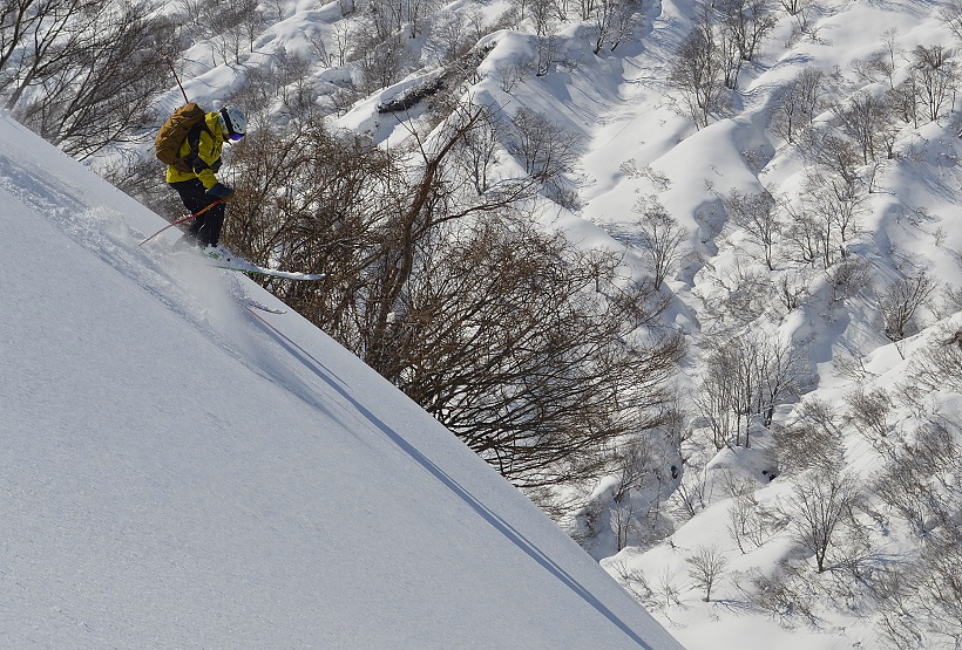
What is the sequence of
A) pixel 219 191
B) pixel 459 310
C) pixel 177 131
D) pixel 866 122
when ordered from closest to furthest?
pixel 177 131, pixel 219 191, pixel 459 310, pixel 866 122

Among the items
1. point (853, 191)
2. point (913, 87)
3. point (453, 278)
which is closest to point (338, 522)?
point (453, 278)

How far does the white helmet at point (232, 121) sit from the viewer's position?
234 inches

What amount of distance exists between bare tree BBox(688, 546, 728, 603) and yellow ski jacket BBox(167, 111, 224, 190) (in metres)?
38.2

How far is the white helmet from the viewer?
19.5ft

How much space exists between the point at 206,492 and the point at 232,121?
14.1 ft

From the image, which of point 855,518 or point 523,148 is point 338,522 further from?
point 523,148

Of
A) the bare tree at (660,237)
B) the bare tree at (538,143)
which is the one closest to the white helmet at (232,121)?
the bare tree at (660,237)

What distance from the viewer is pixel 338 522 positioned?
8.79 feet

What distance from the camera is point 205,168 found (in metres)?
6.07

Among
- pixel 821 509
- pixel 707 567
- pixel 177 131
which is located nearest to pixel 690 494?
pixel 707 567

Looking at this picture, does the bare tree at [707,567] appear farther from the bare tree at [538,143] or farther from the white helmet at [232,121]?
the white helmet at [232,121]

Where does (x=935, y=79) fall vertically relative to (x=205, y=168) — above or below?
below

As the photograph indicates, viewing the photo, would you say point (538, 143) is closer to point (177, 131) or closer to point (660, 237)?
point (660, 237)

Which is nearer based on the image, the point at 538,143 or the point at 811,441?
the point at 811,441
